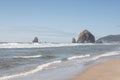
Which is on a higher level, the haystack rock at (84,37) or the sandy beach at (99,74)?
the haystack rock at (84,37)

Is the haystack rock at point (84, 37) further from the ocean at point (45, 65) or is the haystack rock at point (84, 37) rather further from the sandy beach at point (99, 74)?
the sandy beach at point (99, 74)

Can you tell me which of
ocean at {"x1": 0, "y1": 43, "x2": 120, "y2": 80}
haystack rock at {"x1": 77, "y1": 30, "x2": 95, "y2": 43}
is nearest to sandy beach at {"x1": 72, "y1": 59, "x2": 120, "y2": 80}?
ocean at {"x1": 0, "y1": 43, "x2": 120, "y2": 80}

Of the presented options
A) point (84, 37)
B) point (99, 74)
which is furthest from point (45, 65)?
point (84, 37)

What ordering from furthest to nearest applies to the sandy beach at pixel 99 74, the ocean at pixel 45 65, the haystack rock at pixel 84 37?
the haystack rock at pixel 84 37 < the ocean at pixel 45 65 < the sandy beach at pixel 99 74

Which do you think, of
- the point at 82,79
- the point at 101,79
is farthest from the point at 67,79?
the point at 101,79

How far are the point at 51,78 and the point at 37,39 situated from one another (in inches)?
4677

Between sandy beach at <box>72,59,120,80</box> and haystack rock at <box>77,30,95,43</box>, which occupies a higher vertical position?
haystack rock at <box>77,30,95,43</box>

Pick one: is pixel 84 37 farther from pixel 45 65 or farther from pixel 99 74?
pixel 99 74

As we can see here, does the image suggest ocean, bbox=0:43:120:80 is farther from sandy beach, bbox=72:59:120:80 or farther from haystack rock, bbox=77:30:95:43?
haystack rock, bbox=77:30:95:43

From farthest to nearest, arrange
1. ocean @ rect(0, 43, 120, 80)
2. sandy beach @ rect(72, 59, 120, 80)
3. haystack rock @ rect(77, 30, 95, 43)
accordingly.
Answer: haystack rock @ rect(77, 30, 95, 43) → ocean @ rect(0, 43, 120, 80) → sandy beach @ rect(72, 59, 120, 80)

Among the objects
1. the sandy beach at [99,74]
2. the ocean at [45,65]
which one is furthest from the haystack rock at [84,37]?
the sandy beach at [99,74]

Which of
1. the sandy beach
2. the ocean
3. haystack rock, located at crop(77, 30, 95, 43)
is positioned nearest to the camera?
the sandy beach

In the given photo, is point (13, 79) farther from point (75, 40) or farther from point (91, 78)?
point (75, 40)

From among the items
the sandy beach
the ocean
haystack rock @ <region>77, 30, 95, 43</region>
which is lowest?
the sandy beach
